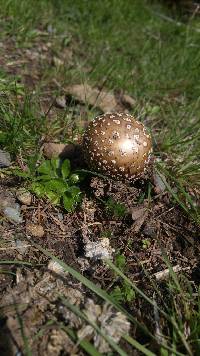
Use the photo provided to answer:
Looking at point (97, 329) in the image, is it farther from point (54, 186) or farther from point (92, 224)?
point (54, 186)

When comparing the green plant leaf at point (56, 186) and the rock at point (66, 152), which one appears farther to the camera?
the rock at point (66, 152)

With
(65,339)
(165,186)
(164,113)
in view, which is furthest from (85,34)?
(65,339)

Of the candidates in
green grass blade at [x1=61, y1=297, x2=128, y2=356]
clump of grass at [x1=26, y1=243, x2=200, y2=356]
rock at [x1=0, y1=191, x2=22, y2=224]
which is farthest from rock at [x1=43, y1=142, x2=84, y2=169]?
green grass blade at [x1=61, y1=297, x2=128, y2=356]

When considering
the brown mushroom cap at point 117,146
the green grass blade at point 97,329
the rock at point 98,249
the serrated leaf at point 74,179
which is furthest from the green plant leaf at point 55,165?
the green grass blade at point 97,329

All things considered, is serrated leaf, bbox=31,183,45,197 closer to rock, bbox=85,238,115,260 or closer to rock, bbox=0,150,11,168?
rock, bbox=0,150,11,168

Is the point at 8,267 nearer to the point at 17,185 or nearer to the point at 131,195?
the point at 17,185

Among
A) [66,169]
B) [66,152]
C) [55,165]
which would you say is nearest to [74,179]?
[66,169]

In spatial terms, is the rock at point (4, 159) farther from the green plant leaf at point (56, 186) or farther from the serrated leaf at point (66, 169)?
the serrated leaf at point (66, 169)
